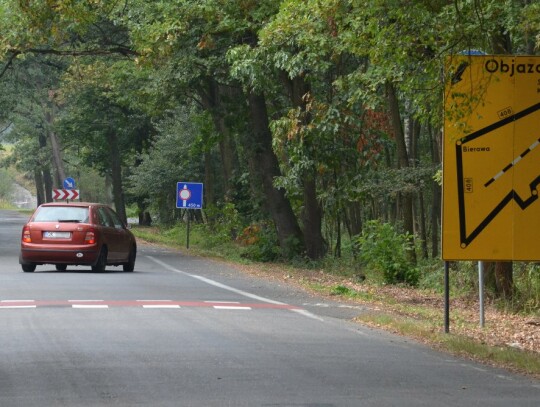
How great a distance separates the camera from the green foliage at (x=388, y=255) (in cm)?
2573

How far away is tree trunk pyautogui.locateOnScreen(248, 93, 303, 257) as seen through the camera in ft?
113

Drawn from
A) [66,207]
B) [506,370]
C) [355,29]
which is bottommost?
[506,370]

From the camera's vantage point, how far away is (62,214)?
25.6 metres

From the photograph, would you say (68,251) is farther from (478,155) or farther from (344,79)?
(478,155)

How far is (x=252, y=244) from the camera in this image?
35.8 meters

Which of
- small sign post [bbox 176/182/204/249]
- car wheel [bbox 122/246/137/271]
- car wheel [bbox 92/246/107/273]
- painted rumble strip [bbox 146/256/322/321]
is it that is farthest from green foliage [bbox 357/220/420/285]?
small sign post [bbox 176/182/204/249]

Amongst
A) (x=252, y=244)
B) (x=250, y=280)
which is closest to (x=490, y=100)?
(x=250, y=280)

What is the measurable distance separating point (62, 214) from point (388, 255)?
710cm

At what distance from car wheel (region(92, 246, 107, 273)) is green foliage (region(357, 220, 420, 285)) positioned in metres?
5.73

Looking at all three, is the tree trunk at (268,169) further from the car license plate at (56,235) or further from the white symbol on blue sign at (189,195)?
the car license plate at (56,235)

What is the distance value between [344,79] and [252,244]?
10899 millimetres

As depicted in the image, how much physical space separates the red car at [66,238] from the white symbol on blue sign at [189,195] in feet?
49.3

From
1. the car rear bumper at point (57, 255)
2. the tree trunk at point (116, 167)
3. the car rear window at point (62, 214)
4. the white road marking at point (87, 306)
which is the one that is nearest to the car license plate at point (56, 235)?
the car rear bumper at point (57, 255)

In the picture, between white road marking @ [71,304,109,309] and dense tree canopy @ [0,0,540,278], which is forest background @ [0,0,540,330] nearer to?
dense tree canopy @ [0,0,540,278]
